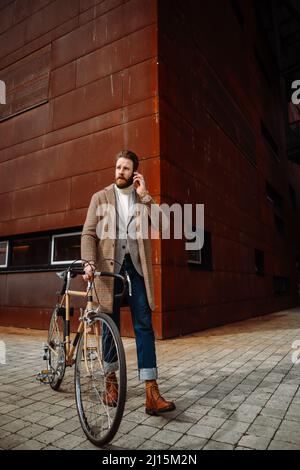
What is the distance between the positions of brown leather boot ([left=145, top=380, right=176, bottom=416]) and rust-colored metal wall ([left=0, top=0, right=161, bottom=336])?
3214 millimetres

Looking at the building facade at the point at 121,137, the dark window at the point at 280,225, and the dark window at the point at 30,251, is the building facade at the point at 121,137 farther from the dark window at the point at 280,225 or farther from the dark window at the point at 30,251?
the dark window at the point at 280,225

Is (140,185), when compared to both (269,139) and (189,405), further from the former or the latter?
(269,139)

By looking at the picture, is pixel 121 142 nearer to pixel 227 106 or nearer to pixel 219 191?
pixel 219 191

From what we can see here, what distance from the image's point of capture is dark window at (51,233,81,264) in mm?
7332

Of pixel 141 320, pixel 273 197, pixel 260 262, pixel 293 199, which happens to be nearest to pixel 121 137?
pixel 141 320

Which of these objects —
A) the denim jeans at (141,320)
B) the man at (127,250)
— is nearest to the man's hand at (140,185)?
the man at (127,250)

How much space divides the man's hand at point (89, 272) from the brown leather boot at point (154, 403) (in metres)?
0.95

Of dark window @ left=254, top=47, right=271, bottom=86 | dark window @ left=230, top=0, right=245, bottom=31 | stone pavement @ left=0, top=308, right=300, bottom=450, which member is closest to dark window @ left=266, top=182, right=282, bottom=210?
dark window @ left=254, top=47, right=271, bottom=86

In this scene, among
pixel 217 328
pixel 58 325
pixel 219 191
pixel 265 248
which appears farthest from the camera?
pixel 265 248

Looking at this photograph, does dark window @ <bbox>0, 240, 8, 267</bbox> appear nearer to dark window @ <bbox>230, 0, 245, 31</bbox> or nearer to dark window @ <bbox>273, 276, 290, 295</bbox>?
dark window @ <bbox>230, 0, 245, 31</bbox>

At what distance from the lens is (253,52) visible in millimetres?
14125

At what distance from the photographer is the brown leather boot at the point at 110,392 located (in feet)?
7.36
